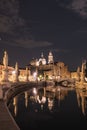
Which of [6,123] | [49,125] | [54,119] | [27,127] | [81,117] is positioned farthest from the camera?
[81,117]

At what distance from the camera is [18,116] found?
26281 millimetres

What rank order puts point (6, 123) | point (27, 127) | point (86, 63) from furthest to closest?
point (86, 63) < point (27, 127) < point (6, 123)

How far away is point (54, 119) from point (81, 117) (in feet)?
11.7

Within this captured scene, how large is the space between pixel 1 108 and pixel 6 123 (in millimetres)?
5163

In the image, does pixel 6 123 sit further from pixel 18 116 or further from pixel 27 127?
pixel 18 116

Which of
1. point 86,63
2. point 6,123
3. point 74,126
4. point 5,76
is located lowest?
point 74,126

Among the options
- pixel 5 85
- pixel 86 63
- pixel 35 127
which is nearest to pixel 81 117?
pixel 35 127

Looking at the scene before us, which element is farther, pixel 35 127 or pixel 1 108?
pixel 35 127

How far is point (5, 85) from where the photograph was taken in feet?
153

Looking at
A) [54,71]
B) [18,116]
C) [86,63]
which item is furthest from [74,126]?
[54,71]

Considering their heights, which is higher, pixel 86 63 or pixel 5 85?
pixel 86 63

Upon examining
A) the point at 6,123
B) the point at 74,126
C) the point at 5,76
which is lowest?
the point at 74,126

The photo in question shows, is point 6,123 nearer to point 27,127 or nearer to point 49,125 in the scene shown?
point 27,127

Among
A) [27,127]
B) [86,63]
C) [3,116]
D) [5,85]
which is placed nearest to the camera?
[3,116]
